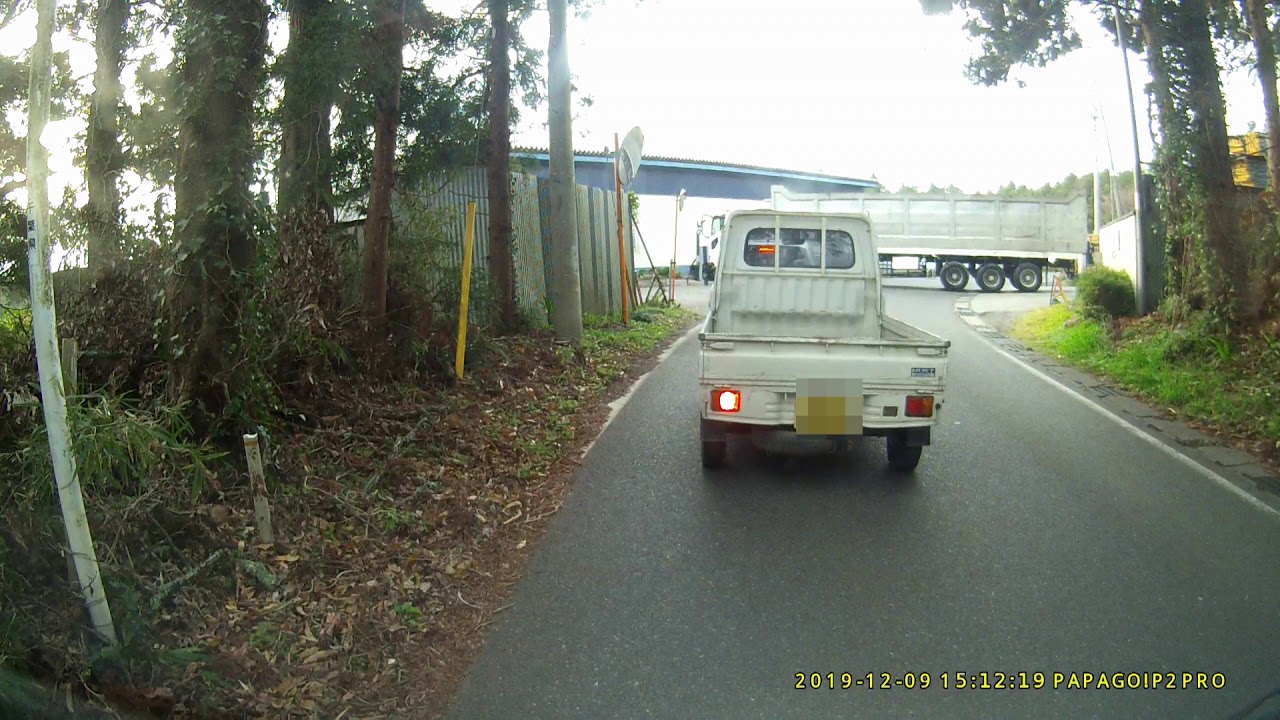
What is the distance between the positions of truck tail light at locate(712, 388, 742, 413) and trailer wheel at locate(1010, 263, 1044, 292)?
2393 centimetres

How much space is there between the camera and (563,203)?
40.3ft

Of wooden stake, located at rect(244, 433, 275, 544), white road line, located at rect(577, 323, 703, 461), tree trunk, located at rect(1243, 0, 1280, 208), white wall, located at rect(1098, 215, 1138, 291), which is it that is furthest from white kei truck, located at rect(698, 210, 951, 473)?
white wall, located at rect(1098, 215, 1138, 291)

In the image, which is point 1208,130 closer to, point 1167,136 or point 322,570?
point 1167,136

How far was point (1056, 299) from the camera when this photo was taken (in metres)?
23.1

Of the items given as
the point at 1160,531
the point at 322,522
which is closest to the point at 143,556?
the point at 322,522

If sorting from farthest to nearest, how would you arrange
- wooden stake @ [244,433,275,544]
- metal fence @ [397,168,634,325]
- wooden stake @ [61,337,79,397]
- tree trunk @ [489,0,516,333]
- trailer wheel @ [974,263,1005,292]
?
trailer wheel @ [974,263,1005,292], tree trunk @ [489,0,516,333], metal fence @ [397,168,634,325], wooden stake @ [244,433,275,544], wooden stake @ [61,337,79,397]

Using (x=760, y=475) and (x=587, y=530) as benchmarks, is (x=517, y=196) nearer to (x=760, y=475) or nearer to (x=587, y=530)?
(x=760, y=475)

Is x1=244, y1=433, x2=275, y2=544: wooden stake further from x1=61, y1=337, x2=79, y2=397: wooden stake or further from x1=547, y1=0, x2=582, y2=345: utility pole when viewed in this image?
x1=547, y1=0, x2=582, y2=345: utility pole

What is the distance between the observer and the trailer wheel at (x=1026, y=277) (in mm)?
28141

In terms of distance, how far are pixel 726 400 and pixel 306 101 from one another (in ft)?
12.5

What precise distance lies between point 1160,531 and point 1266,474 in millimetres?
2098

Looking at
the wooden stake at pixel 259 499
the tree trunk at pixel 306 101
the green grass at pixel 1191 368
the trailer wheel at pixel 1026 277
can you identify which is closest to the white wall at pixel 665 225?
the trailer wheel at pixel 1026 277

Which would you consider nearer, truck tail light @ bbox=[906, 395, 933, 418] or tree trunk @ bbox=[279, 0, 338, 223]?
truck tail light @ bbox=[906, 395, 933, 418]

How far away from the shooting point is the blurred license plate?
6.61 meters
